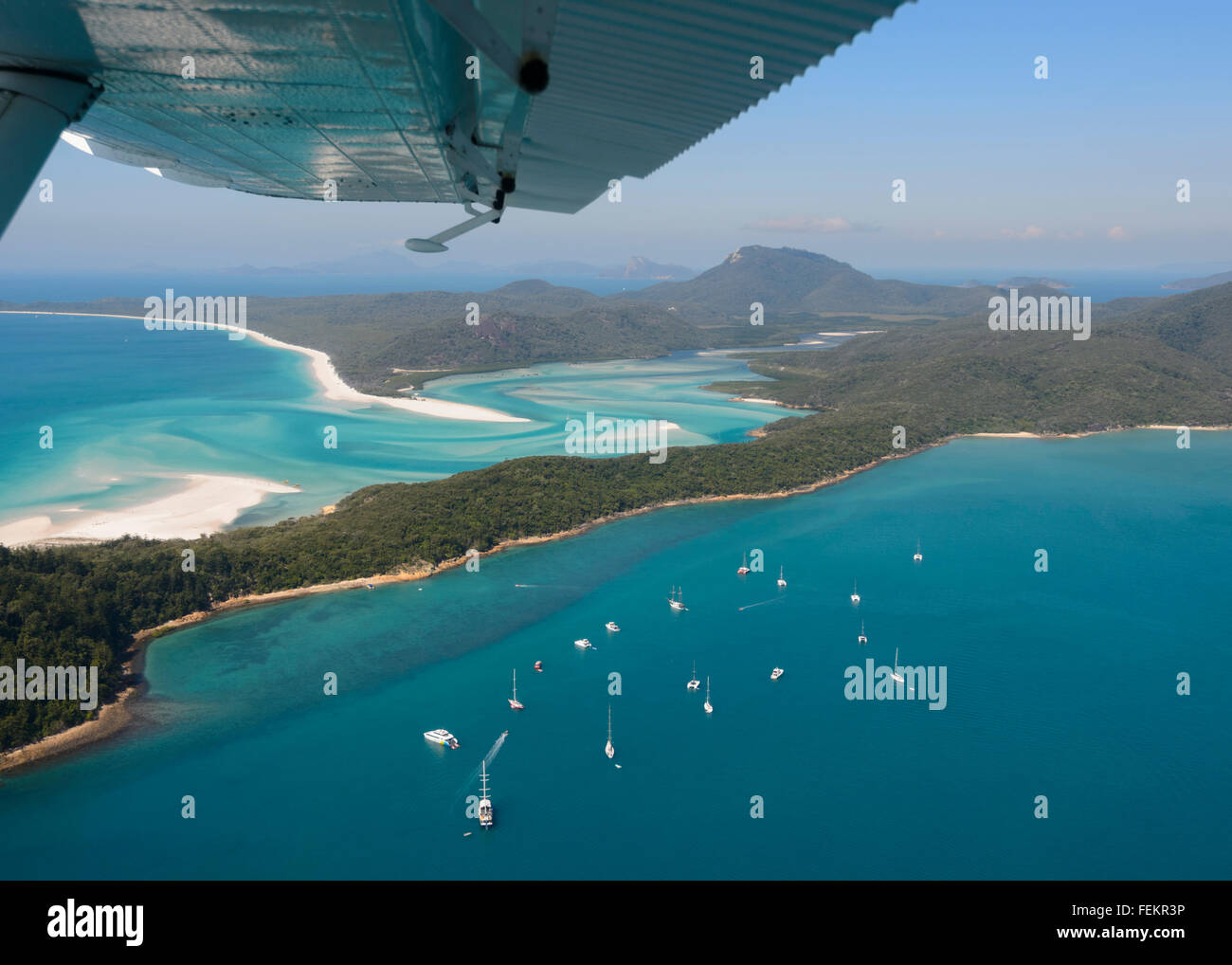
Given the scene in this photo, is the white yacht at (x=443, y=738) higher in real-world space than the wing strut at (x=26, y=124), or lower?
lower

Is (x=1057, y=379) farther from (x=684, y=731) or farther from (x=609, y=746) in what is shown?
(x=609, y=746)

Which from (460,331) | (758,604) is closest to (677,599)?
(758,604)

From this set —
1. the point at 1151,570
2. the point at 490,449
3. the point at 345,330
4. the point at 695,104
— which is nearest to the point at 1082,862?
the point at 695,104

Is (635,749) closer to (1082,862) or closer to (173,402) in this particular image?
(1082,862)

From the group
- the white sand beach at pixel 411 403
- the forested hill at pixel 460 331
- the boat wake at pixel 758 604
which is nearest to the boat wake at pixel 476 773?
the boat wake at pixel 758 604

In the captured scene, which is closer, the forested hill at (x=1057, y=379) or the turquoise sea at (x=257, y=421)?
the turquoise sea at (x=257, y=421)

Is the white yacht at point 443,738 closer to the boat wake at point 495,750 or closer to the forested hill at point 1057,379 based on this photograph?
the boat wake at point 495,750
